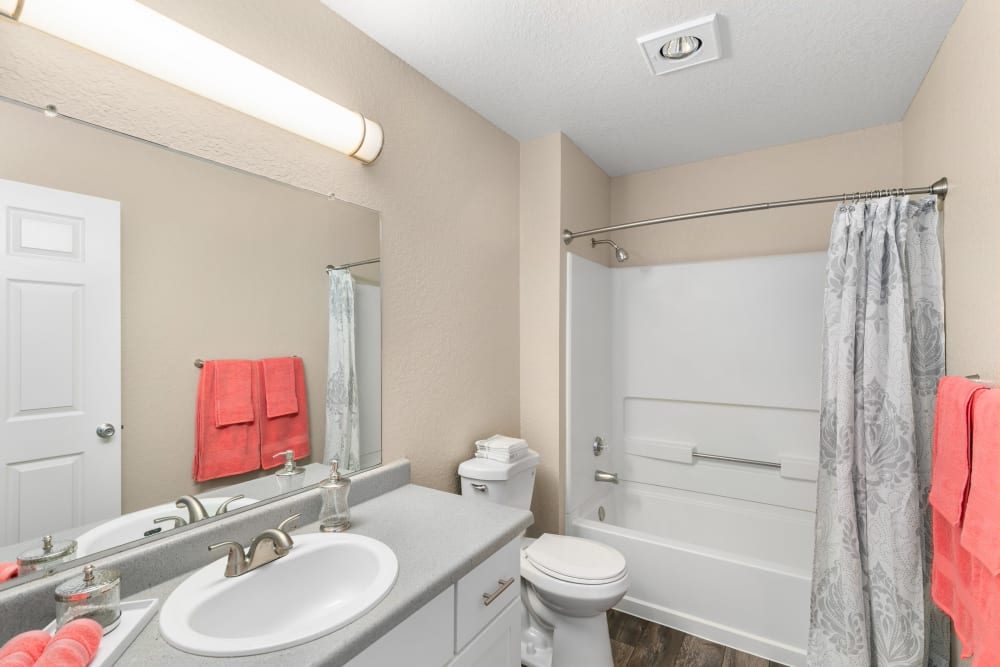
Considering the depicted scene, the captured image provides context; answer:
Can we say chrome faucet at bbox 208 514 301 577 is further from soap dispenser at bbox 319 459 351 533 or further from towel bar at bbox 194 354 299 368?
towel bar at bbox 194 354 299 368

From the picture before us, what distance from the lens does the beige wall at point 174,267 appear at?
3.04 feet

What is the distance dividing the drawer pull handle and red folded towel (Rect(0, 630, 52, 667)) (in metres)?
0.83

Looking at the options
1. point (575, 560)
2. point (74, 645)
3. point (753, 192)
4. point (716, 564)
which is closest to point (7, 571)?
point (74, 645)

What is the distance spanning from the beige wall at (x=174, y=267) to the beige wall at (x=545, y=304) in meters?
1.26

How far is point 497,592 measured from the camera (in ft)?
3.95

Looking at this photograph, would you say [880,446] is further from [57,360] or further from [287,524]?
[57,360]

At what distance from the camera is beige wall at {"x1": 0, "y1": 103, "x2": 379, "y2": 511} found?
36.5 inches

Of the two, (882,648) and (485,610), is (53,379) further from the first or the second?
(882,648)

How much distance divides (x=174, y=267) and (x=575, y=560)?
5.39 ft

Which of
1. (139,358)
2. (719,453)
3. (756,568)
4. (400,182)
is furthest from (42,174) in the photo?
(719,453)

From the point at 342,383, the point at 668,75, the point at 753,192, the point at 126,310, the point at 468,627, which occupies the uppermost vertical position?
the point at 668,75

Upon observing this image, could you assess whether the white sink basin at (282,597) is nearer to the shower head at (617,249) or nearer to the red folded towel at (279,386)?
the red folded towel at (279,386)

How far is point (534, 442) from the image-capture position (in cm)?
235

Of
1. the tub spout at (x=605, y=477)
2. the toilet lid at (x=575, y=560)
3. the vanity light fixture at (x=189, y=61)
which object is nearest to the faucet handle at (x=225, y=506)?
the vanity light fixture at (x=189, y=61)
